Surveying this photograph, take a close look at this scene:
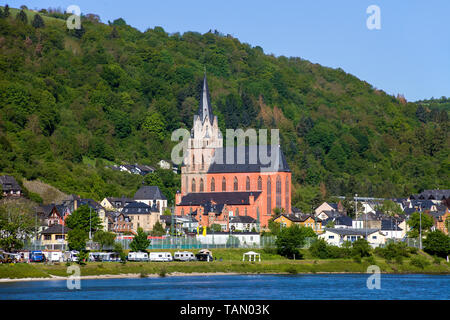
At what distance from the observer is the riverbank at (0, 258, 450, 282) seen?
Result: 76.1 m

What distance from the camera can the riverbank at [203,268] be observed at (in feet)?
250

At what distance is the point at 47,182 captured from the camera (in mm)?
131875

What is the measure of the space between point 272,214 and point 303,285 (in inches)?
2244

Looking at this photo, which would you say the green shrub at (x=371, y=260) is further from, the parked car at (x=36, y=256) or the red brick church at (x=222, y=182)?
the parked car at (x=36, y=256)

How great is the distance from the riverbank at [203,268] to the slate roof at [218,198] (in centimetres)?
3787

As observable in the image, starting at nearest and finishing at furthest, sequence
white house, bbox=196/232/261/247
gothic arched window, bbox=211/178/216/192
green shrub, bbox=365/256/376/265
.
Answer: green shrub, bbox=365/256/376/265
white house, bbox=196/232/261/247
gothic arched window, bbox=211/178/216/192

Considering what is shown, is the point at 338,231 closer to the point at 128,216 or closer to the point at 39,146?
the point at 128,216

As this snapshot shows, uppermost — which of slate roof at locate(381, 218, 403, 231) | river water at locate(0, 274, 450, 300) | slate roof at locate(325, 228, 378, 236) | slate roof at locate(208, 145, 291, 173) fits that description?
slate roof at locate(208, 145, 291, 173)

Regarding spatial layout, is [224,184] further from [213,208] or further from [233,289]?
[233,289]

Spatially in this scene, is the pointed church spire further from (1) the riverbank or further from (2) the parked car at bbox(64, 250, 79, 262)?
(2) the parked car at bbox(64, 250, 79, 262)

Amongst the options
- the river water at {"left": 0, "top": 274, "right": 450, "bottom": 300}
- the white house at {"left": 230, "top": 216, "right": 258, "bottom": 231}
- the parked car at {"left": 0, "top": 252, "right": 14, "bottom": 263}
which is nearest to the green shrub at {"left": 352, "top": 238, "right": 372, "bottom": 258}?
the river water at {"left": 0, "top": 274, "right": 450, "bottom": 300}

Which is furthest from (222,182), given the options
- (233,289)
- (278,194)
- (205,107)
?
(233,289)

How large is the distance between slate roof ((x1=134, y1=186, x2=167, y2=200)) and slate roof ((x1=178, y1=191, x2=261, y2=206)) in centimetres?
391

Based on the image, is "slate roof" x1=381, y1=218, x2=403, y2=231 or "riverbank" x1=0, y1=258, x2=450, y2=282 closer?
"riverbank" x1=0, y1=258, x2=450, y2=282
